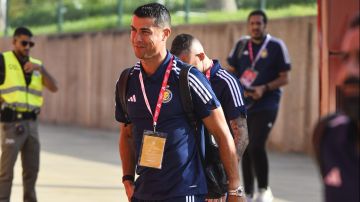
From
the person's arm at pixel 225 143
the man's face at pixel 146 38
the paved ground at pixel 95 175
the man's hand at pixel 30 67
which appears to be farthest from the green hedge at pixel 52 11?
the person's arm at pixel 225 143

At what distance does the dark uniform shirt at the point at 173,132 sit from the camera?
5395 mm

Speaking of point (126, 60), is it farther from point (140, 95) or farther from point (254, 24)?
point (140, 95)

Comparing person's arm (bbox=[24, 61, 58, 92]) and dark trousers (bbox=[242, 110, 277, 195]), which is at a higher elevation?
person's arm (bbox=[24, 61, 58, 92])

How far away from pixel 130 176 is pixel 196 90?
2.69ft

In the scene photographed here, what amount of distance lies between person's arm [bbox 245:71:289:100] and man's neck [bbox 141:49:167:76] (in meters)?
4.88

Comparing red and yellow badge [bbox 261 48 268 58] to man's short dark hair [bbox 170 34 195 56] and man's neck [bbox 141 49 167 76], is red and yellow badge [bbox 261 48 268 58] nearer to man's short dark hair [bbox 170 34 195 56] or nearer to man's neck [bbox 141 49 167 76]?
man's short dark hair [bbox 170 34 195 56]

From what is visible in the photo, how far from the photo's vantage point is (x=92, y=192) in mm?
11648

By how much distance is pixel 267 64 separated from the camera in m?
10.6

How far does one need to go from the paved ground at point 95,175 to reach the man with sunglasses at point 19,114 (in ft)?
4.56

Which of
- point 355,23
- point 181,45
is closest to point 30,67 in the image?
point 181,45

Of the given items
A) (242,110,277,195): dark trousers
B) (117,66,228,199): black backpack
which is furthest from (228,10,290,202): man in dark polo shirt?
(117,66,228,199): black backpack

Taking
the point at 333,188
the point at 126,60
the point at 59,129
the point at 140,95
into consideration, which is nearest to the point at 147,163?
the point at 140,95

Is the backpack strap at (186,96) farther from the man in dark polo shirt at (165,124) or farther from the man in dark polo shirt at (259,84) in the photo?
the man in dark polo shirt at (259,84)

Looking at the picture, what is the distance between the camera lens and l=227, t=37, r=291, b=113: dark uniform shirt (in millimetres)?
10523
